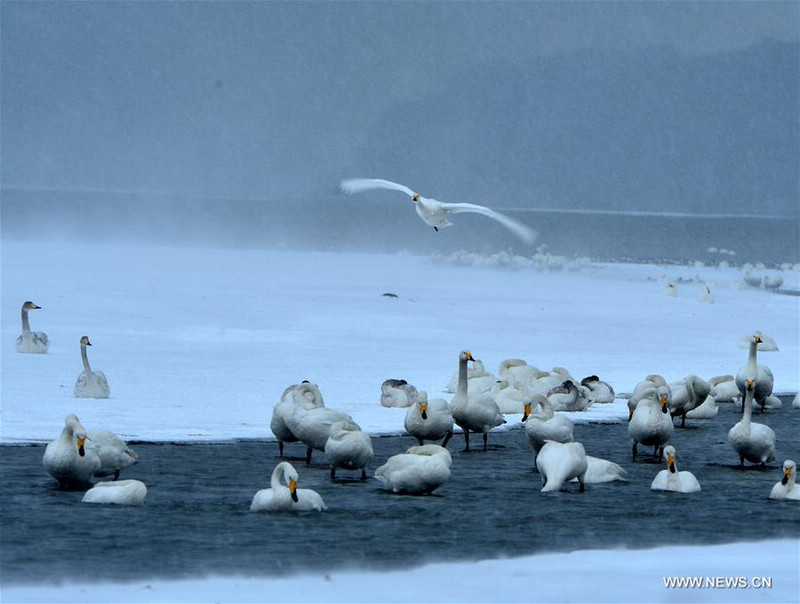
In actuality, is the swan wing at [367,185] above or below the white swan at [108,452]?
above

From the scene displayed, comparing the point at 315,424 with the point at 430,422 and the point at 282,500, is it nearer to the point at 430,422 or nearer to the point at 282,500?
the point at 430,422

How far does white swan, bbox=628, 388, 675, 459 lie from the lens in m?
14.7

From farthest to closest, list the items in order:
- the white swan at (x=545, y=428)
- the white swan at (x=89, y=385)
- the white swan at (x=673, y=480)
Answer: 1. the white swan at (x=89, y=385)
2. the white swan at (x=545, y=428)
3. the white swan at (x=673, y=480)

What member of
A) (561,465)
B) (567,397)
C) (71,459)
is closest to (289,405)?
(71,459)

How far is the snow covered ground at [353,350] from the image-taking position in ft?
30.7

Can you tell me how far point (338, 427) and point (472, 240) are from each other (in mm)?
90492

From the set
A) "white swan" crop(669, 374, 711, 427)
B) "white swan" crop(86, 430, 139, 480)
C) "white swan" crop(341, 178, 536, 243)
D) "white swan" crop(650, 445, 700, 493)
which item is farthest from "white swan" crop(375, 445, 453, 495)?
"white swan" crop(341, 178, 536, 243)

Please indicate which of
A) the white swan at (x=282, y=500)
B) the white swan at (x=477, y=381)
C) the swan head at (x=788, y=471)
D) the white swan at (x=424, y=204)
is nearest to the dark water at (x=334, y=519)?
the white swan at (x=282, y=500)

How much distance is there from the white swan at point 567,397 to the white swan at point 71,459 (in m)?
7.29

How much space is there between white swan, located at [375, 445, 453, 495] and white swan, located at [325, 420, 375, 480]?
62 cm

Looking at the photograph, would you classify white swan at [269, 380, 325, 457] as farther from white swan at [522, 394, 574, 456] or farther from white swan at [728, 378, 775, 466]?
white swan at [728, 378, 775, 466]

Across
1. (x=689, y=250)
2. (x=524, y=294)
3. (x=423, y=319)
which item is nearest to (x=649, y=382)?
(x=423, y=319)

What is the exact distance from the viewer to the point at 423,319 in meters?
29.5

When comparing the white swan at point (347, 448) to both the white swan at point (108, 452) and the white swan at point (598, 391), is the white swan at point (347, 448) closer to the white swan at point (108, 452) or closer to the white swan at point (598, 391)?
the white swan at point (108, 452)
